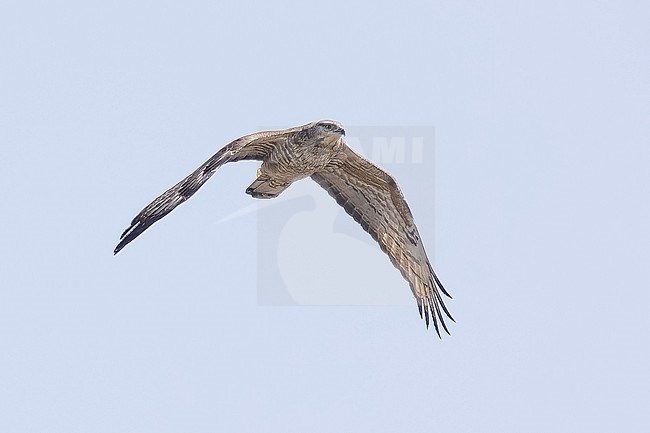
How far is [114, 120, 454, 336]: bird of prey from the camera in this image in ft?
54.6

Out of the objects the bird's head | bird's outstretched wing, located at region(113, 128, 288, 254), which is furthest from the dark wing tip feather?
the bird's head

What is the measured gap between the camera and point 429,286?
20312 millimetres

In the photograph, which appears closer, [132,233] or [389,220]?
[132,233]

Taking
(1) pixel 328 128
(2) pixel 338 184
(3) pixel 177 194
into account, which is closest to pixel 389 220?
(2) pixel 338 184

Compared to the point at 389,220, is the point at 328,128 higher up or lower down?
higher up

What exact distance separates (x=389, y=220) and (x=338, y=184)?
1038mm

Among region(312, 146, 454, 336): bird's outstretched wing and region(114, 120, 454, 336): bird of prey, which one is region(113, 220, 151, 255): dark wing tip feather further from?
region(312, 146, 454, 336): bird's outstretched wing

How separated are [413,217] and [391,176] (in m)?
A: 1.08

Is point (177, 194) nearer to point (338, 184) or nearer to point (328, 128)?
point (328, 128)

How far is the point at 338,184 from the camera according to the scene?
19.8 m

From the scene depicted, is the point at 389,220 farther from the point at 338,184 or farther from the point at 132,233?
the point at 132,233

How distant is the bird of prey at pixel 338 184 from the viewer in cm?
1666

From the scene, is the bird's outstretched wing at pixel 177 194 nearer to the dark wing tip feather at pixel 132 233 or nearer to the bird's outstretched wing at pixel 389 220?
the dark wing tip feather at pixel 132 233

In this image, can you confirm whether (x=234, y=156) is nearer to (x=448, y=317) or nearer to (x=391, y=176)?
(x=391, y=176)
